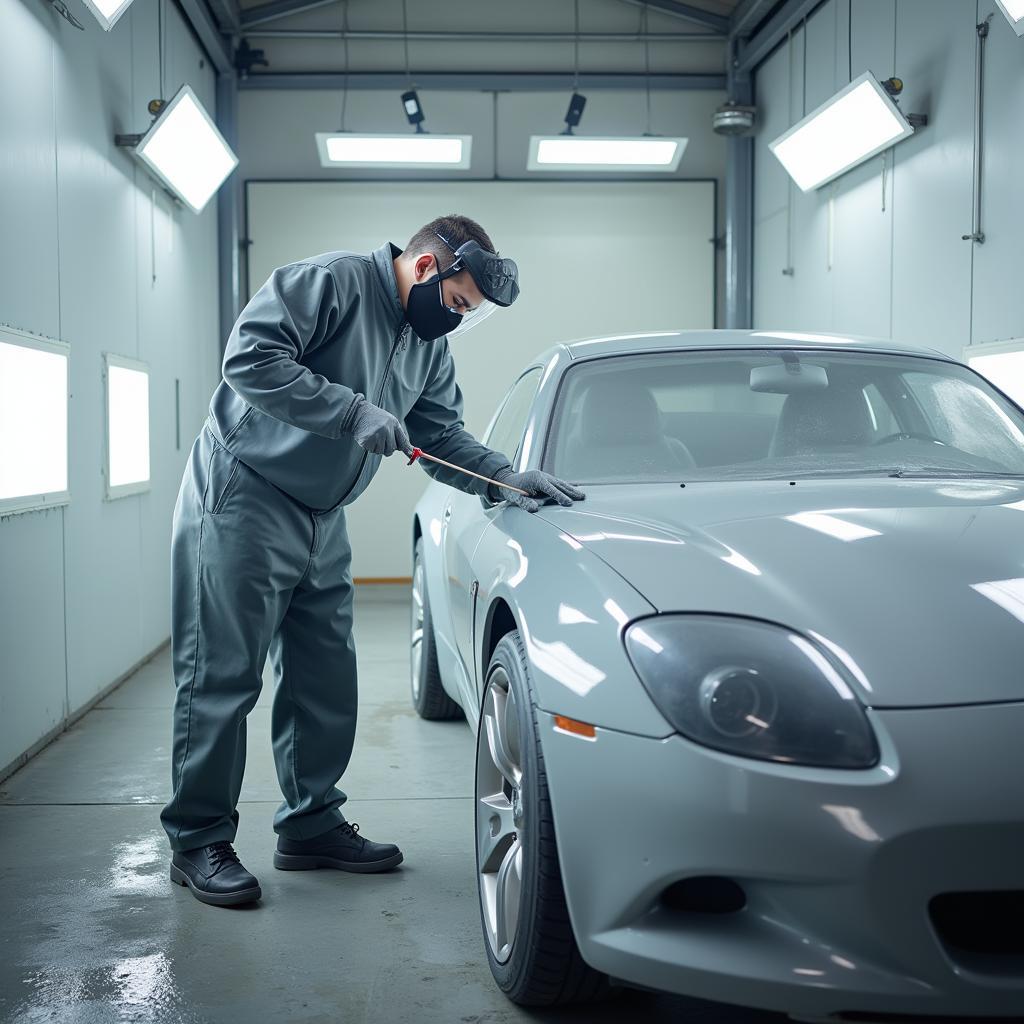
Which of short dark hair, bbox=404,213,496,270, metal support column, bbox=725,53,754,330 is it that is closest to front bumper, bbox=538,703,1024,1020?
short dark hair, bbox=404,213,496,270

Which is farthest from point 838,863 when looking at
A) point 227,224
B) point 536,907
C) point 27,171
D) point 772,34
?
point 227,224

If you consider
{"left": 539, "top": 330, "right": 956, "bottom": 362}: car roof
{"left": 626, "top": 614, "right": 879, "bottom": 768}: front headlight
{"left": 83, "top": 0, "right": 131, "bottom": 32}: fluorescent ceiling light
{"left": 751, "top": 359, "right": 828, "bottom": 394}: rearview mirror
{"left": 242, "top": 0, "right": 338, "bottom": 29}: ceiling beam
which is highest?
{"left": 242, "top": 0, "right": 338, "bottom": 29}: ceiling beam

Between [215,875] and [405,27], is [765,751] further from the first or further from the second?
[405,27]

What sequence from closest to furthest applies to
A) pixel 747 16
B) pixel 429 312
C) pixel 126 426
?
pixel 429 312
pixel 126 426
pixel 747 16

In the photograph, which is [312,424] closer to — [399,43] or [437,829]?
[437,829]

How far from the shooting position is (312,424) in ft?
8.24

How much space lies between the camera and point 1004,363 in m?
5.04

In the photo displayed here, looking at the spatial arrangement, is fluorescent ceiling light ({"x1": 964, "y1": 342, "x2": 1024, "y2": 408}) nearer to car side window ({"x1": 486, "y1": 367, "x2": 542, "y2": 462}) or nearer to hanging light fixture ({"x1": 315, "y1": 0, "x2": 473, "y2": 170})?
car side window ({"x1": 486, "y1": 367, "x2": 542, "y2": 462})

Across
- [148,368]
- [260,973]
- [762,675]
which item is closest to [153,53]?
[148,368]

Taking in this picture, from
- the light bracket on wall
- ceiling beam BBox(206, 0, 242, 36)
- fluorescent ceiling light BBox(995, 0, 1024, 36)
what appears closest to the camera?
fluorescent ceiling light BBox(995, 0, 1024, 36)

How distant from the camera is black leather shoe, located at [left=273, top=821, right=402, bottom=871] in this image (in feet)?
9.63

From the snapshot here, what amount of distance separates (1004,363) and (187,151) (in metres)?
4.46

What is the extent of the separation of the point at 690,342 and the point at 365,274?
2.89 feet

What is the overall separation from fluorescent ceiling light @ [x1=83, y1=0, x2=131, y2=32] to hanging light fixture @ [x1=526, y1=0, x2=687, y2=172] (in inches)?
148
